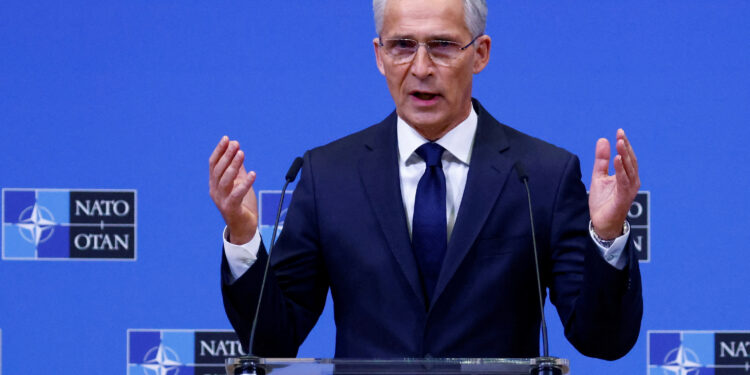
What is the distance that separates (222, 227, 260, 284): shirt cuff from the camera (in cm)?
166

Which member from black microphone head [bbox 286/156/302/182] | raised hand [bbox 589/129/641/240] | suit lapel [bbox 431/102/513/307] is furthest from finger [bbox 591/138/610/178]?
black microphone head [bbox 286/156/302/182]

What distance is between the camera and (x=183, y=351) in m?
2.88

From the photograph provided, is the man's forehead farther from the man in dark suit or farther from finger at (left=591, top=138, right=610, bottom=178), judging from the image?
finger at (left=591, top=138, right=610, bottom=178)

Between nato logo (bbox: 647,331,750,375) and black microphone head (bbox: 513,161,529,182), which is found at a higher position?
black microphone head (bbox: 513,161,529,182)

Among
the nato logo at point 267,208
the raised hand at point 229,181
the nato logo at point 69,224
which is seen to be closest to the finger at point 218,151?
the raised hand at point 229,181

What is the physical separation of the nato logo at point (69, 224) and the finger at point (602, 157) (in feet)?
5.55

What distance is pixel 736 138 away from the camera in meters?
2.78

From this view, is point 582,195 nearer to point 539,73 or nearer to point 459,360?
point 459,360

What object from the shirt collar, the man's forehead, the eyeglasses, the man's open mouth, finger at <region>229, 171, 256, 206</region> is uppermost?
the man's forehead

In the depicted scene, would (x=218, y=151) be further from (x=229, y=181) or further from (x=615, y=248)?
(x=615, y=248)

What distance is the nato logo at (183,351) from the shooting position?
288cm

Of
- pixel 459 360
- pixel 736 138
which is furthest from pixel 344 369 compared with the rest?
pixel 736 138

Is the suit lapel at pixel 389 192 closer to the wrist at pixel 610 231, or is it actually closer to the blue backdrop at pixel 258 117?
the wrist at pixel 610 231

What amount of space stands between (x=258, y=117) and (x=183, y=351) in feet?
2.42
